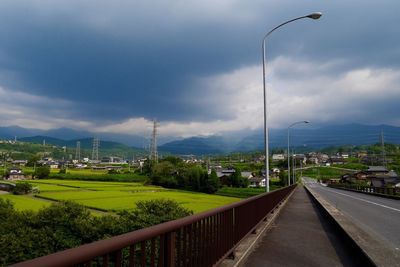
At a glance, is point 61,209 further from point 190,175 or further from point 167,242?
point 190,175

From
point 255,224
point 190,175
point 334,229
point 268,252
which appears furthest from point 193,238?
point 190,175

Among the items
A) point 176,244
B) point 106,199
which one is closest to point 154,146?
point 106,199

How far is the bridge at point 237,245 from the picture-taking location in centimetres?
276

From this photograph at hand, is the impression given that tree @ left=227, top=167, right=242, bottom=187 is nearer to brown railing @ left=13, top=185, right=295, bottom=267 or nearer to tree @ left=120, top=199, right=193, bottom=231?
tree @ left=120, top=199, right=193, bottom=231

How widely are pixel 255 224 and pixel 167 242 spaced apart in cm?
665

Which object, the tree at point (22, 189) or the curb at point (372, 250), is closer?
the curb at point (372, 250)

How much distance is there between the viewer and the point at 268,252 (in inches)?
298

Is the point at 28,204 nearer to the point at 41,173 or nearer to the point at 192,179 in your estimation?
the point at 192,179

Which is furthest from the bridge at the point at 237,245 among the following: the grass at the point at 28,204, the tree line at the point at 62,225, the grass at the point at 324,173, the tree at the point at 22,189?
the grass at the point at 324,173

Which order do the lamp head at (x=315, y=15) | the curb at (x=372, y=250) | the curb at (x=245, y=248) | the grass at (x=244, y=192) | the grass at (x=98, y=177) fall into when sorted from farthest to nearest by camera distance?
the grass at (x=98, y=177), the grass at (x=244, y=192), the lamp head at (x=315, y=15), the curb at (x=245, y=248), the curb at (x=372, y=250)

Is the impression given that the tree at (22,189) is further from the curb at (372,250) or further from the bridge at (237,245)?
the curb at (372,250)

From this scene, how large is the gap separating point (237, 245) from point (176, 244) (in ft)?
10.4

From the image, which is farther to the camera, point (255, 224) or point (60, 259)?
point (255, 224)

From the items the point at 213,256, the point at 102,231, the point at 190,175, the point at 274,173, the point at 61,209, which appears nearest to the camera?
the point at 213,256
